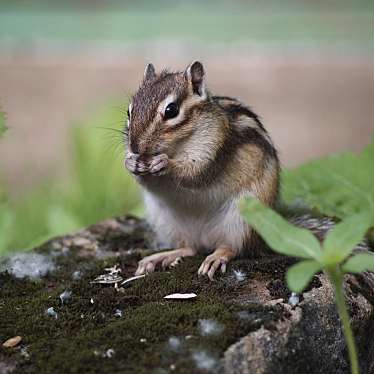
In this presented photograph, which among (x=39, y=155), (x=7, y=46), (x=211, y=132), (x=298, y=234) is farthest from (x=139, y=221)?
(x=7, y=46)

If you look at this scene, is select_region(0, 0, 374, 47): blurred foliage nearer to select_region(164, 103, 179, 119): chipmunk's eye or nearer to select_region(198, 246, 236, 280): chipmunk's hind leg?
select_region(164, 103, 179, 119): chipmunk's eye

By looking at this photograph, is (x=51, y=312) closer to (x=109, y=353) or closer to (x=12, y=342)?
(x=12, y=342)

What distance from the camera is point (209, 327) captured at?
1.98 meters

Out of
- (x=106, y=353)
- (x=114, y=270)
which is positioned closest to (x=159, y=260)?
(x=114, y=270)

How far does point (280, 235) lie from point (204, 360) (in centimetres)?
36

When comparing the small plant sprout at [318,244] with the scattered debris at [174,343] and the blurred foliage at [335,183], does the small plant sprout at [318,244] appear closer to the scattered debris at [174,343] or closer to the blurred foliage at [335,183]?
the scattered debris at [174,343]

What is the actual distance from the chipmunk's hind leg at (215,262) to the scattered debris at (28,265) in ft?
1.88

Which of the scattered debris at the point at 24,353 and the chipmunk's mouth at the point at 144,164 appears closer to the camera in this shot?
the scattered debris at the point at 24,353

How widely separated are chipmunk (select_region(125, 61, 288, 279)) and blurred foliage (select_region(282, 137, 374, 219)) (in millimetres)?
362

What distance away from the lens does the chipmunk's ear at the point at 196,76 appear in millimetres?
2760

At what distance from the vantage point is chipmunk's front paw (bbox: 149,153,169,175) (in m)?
2.57

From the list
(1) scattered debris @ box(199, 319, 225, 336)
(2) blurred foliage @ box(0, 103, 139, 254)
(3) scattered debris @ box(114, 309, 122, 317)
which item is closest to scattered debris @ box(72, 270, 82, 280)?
(3) scattered debris @ box(114, 309, 122, 317)

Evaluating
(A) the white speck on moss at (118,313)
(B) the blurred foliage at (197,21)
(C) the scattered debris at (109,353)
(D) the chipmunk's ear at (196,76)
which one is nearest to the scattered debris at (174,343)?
(C) the scattered debris at (109,353)

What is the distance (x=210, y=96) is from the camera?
2850mm
